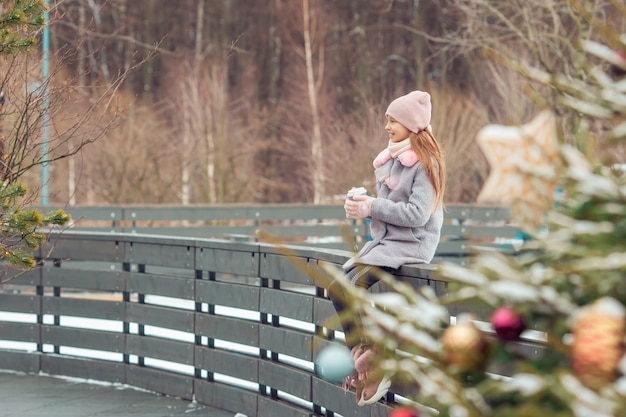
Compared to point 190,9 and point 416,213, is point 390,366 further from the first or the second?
point 190,9

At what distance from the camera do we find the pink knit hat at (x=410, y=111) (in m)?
6.39

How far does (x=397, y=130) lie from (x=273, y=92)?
143 feet

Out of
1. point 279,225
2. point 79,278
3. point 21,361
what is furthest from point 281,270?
point 279,225

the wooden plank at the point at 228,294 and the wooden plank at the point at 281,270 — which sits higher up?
the wooden plank at the point at 281,270

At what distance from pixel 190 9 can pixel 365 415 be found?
151 feet

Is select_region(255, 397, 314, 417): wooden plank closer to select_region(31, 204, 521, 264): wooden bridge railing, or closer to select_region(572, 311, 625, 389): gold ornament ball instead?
select_region(572, 311, 625, 389): gold ornament ball

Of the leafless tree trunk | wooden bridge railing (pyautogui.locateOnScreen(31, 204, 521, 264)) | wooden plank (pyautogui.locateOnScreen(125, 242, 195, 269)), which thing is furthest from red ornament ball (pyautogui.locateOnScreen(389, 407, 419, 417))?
the leafless tree trunk

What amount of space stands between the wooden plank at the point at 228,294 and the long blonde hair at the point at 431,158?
8.00ft

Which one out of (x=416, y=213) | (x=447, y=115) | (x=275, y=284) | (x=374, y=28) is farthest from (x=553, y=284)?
(x=374, y=28)

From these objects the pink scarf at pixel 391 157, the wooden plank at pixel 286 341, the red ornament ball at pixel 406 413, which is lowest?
the wooden plank at pixel 286 341

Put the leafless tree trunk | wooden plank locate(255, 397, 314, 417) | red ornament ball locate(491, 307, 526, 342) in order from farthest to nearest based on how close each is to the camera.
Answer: the leafless tree trunk → wooden plank locate(255, 397, 314, 417) → red ornament ball locate(491, 307, 526, 342)

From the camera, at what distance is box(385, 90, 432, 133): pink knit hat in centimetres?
639

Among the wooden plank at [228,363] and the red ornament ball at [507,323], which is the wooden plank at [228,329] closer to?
the wooden plank at [228,363]

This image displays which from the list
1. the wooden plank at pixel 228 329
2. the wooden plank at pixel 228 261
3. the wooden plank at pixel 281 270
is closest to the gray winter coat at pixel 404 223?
the wooden plank at pixel 281 270
